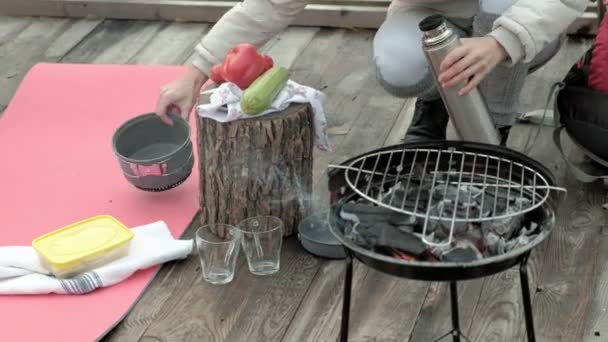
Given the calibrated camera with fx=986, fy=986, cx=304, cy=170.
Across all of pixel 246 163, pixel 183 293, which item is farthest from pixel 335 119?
pixel 183 293

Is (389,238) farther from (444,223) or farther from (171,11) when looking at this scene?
(171,11)

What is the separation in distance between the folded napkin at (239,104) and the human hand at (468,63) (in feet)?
1.45

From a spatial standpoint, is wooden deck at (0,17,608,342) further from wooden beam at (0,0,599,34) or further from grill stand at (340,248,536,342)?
wooden beam at (0,0,599,34)

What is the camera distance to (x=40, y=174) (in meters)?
2.41

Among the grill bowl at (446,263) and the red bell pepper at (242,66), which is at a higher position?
the grill bowl at (446,263)

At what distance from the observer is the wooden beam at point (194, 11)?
3.25 meters

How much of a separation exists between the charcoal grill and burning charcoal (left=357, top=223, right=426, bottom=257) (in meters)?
0.02

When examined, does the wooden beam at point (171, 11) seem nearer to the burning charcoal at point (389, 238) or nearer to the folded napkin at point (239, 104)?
the folded napkin at point (239, 104)

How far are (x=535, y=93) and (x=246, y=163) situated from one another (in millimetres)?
1073

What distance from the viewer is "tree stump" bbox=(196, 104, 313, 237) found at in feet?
6.45

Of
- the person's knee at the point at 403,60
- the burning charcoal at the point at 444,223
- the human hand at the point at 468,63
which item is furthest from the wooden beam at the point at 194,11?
the burning charcoal at the point at 444,223

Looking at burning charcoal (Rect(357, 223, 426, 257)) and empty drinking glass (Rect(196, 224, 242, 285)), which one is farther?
empty drinking glass (Rect(196, 224, 242, 285))

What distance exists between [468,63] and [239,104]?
0.57m

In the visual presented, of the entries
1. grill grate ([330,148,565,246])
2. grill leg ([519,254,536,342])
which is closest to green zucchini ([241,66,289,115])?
grill grate ([330,148,565,246])
